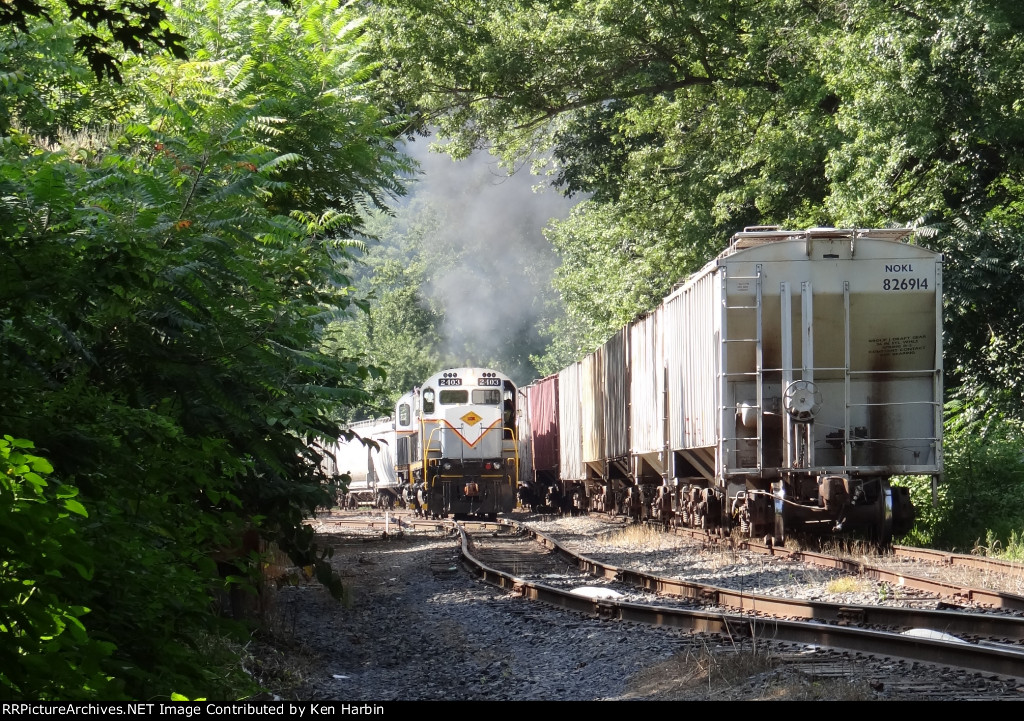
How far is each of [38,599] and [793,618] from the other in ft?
25.1

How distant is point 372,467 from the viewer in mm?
43156

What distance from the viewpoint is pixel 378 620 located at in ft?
39.0

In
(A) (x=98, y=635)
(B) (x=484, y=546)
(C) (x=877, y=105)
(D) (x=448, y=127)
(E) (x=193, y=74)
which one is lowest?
(B) (x=484, y=546)

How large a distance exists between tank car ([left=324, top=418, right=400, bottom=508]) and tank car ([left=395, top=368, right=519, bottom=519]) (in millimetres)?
5702

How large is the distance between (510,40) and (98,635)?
22.9 m

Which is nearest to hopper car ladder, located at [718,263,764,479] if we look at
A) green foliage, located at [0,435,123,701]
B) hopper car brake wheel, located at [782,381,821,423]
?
hopper car brake wheel, located at [782,381,821,423]

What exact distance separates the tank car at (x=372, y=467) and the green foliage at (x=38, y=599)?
29413 millimetres

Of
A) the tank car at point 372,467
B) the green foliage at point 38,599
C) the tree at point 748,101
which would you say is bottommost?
the tank car at point 372,467

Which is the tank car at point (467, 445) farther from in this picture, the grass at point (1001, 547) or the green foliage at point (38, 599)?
the green foliage at point (38, 599)

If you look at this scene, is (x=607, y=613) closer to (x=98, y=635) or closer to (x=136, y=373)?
(x=136, y=373)

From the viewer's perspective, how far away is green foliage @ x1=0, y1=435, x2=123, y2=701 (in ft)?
10.5

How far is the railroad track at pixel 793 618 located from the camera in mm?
7570

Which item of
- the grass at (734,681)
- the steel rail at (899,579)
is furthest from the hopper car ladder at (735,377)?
the grass at (734,681)

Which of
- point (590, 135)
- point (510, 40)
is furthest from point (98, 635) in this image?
point (590, 135)
